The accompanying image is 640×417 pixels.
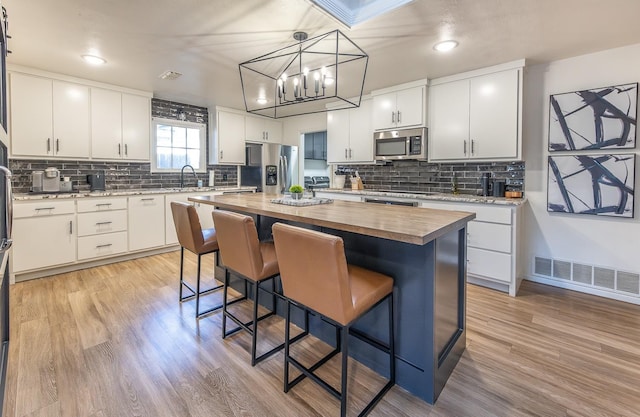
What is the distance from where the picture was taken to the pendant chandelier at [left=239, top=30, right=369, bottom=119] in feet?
7.93

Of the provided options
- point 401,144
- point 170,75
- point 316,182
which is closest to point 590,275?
point 401,144

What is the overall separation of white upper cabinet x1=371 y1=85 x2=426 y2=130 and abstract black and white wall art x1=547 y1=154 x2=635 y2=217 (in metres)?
1.48

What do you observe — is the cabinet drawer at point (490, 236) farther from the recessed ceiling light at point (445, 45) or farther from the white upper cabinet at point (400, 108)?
the recessed ceiling light at point (445, 45)

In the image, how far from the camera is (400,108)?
3969 millimetres

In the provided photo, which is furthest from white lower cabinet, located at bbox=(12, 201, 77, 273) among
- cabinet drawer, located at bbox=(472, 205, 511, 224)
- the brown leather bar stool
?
cabinet drawer, located at bbox=(472, 205, 511, 224)

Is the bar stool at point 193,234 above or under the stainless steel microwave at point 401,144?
under

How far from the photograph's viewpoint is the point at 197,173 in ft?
17.3

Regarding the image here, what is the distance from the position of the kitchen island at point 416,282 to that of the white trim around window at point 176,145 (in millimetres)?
3661

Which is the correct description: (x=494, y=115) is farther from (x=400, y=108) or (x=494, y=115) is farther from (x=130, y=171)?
(x=130, y=171)

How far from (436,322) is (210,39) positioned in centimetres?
274

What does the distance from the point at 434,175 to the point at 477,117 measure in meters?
0.92

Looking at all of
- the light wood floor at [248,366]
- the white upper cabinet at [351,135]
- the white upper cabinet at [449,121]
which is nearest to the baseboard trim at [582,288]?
the light wood floor at [248,366]

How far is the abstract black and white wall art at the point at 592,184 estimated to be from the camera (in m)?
2.77

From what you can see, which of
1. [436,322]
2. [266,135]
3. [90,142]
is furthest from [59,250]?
[436,322]
